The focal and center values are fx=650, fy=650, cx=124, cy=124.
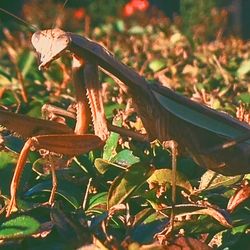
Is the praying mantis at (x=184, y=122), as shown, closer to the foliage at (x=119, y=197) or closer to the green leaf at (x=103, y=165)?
the foliage at (x=119, y=197)

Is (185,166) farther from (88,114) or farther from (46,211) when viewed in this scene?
(46,211)

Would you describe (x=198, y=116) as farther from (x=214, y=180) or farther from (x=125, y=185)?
(x=125, y=185)

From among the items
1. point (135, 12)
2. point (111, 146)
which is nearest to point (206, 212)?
point (111, 146)

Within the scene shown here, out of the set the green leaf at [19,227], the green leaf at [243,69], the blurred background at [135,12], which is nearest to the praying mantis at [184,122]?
the green leaf at [19,227]

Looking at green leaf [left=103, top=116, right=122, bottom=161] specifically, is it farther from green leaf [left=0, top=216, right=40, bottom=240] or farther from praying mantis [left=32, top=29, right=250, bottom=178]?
green leaf [left=0, top=216, right=40, bottom=240]

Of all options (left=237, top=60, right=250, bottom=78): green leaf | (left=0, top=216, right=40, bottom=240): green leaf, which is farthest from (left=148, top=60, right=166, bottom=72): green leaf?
(left=0, top=216, right=40, bottom=240): green leaf

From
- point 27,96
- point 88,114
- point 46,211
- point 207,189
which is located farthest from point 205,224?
point 27,96

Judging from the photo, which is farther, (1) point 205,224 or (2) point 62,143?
(2) point 62,143

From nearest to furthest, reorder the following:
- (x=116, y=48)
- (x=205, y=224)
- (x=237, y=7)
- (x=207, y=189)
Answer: (x=205, y=224) → (x=207, y=189) → (x=116, y=48) → (x=237, y=7)
